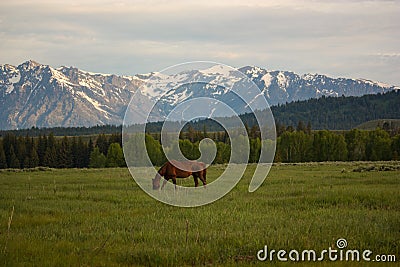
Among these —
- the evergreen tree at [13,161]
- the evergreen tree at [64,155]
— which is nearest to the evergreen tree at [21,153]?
the evergreen tree at [13,161]

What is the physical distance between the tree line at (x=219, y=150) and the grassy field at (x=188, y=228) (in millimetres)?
81843

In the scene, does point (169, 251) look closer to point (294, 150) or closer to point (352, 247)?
point (352, 247)

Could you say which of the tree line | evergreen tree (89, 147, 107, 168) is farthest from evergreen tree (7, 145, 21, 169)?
evergreen tree (89, 147, 107, 168)

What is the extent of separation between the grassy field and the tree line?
81.8 metres

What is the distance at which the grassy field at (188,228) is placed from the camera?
12.2 meters

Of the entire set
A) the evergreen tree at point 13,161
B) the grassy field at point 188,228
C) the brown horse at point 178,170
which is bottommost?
the evergreen tree at point 13,161

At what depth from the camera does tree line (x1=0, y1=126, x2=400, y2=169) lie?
107312 millimetres

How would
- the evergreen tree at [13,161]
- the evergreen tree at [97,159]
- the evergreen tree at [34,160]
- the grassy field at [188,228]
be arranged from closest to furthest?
the grassy field at [188,228] < the evergreen tree at [97,159] < the evergreen tree at [13,161] < the evergreen tree at [34,160]

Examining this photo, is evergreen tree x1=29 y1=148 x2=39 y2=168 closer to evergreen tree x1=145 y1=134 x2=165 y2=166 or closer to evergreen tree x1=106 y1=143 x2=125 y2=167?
evergreen tree x1=106 y1=143 x2=125 y2=167

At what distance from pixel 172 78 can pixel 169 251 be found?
11.2m

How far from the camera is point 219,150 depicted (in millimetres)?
104375

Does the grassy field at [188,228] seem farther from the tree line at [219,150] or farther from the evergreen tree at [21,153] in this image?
the evergreen tree at [21,153]

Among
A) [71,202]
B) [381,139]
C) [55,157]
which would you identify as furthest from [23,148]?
[71,202]

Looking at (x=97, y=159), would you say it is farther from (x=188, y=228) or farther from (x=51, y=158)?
(x=188, y=228)
